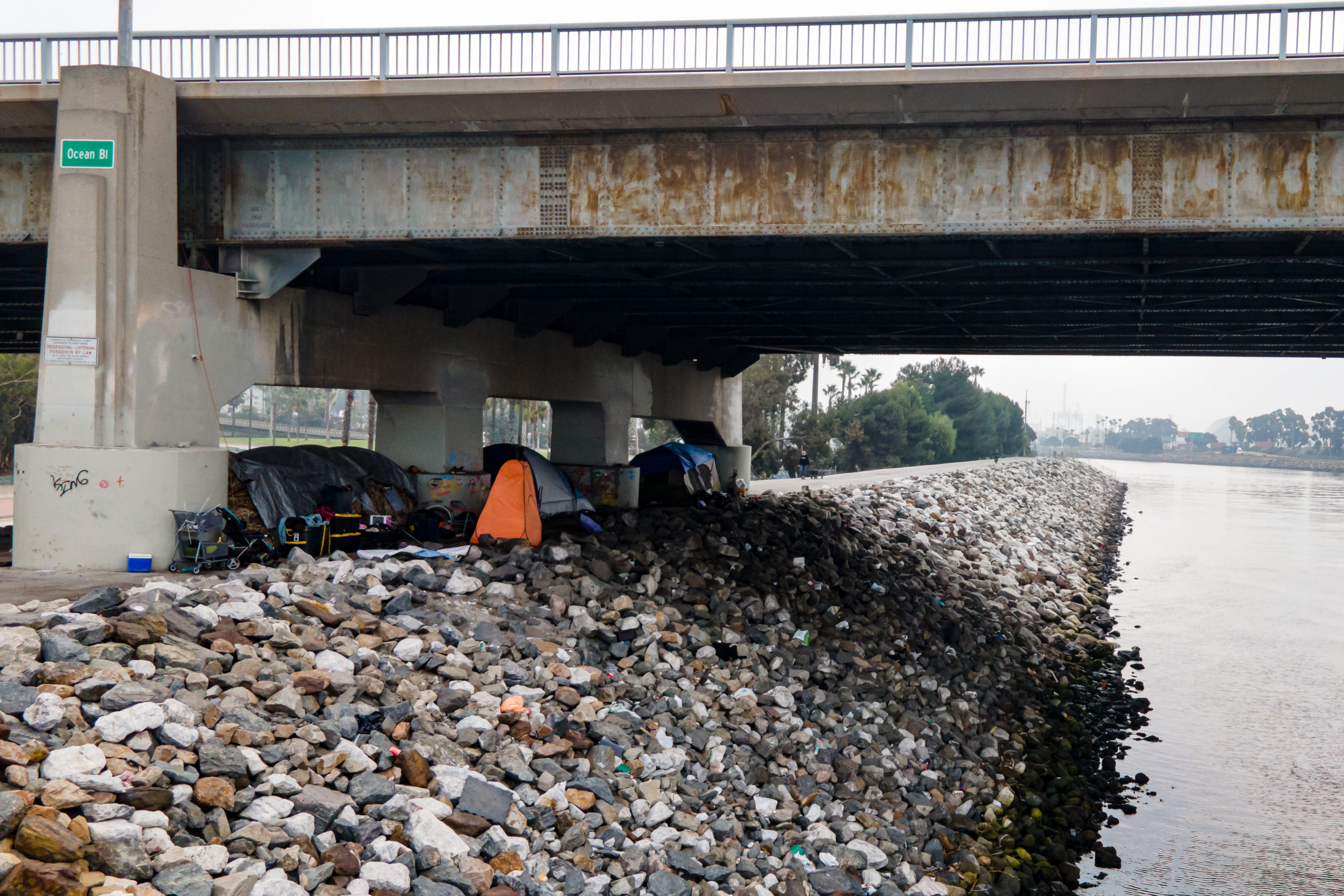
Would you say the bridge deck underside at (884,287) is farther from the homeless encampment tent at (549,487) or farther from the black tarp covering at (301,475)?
the black tarp covering at (301,475)

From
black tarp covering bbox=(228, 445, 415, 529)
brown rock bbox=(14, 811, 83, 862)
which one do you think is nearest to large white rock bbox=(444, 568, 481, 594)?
black tarp covering bbox=(228, 445, 415, 529)

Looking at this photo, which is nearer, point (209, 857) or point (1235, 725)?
point (209, 857)

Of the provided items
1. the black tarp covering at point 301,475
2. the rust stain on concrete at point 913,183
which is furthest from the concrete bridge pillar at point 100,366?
the rust stain on concrete at point 913,183

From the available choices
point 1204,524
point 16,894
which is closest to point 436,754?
point 16,894

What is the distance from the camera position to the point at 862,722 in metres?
14.3

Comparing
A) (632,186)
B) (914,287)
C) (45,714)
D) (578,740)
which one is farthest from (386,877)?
(914,287)

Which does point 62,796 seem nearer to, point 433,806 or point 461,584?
point 433,806

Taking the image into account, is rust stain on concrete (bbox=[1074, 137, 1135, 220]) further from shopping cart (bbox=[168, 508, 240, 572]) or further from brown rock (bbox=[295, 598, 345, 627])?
shopping cart (bbox=[168, 508, 240, 572])

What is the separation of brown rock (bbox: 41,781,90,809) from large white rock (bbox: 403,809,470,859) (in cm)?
223

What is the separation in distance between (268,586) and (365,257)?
6454 millimetres

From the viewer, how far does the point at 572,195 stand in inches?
561

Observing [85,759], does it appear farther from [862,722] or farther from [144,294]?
[862,722]

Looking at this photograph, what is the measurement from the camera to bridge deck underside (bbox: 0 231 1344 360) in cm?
1458

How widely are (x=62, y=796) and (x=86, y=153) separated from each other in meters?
10.0
